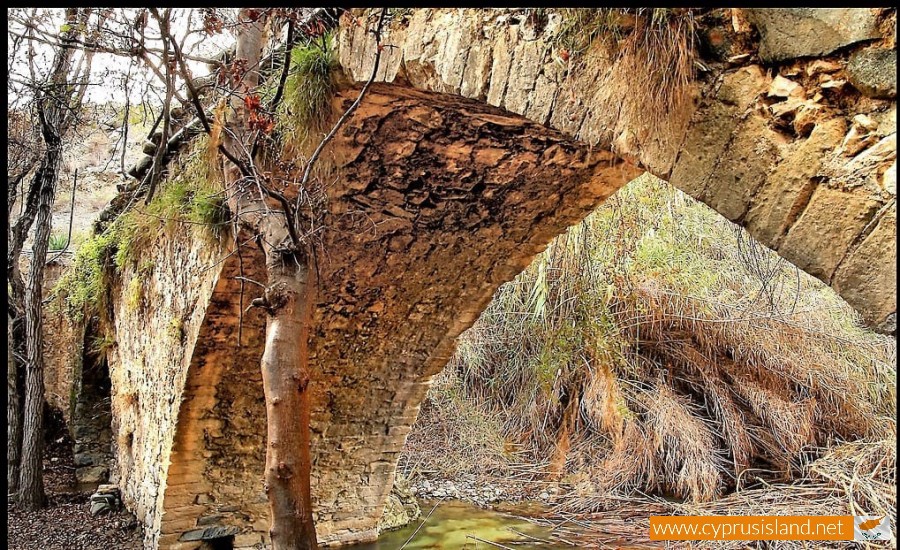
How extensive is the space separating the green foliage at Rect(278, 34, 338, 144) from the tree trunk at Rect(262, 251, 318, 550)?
789 mm

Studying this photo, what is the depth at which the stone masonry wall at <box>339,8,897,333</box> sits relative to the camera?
1.43 meters

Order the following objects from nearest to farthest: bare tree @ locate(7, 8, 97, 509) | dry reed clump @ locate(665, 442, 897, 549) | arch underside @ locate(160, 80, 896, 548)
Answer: arch underside @ locate(160, 80, 896, 548), dry reed clump @ locate(665, 442, 897, 549), bare tree @ locate(7, 8, 97, 509)

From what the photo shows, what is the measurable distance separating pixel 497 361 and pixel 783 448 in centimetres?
303

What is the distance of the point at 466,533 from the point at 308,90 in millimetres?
4111

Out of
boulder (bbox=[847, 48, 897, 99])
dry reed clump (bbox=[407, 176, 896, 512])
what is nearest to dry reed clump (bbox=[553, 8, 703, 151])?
boulder (bbox=[847, 48, 897, 99])

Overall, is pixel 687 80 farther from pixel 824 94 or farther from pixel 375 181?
pixel 375 181

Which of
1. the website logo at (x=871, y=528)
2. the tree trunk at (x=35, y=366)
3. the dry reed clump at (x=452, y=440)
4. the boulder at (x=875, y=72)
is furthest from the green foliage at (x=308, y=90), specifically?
the dry reed clump at (x=452, y=440)

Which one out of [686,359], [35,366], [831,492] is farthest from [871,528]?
[35,366]

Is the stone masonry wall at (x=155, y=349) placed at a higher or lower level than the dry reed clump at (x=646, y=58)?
lower

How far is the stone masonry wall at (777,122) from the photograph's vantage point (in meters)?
1.43

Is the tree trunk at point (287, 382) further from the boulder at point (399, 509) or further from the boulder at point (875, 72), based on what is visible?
the boulder at point (399, 509)

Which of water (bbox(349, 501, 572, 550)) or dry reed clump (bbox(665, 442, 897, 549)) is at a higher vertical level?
dry reed clump (bbox(665, 442, 897, 549))

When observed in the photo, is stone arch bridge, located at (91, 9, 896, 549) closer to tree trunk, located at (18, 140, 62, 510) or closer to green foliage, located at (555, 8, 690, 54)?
green foliage, located at (555, 8, 690, 54)

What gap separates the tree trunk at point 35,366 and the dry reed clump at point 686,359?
4409mm
